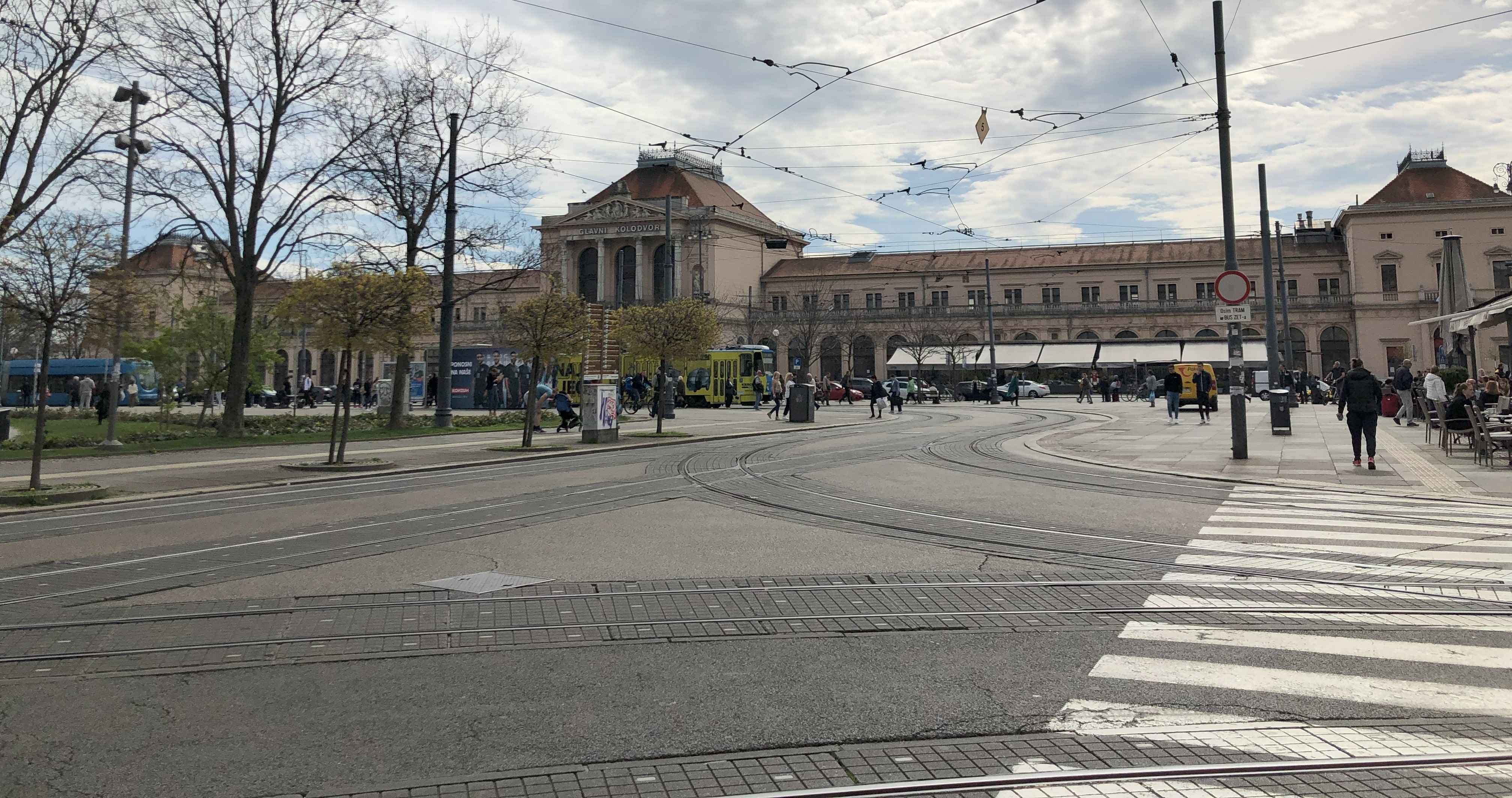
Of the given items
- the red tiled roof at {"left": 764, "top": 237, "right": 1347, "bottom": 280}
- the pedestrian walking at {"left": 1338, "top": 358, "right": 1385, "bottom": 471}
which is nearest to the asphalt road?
the pedestrian walking at {"left": 1338, "top": 358, "right": 1385, "bottom": 471}

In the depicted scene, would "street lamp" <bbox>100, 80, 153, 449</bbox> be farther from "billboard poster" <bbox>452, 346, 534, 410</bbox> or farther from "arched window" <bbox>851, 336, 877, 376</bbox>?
"arched window" <bbox>851, 336, 877, 376</bbox>

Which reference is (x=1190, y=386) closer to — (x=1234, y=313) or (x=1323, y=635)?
(x=1234, y=313)

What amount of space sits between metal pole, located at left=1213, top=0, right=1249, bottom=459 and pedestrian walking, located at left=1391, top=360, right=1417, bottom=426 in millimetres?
11437

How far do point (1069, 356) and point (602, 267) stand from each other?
44.4 metres

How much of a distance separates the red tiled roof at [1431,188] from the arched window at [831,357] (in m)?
46.0

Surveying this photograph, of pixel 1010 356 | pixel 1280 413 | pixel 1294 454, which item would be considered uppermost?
pixel 1010 356

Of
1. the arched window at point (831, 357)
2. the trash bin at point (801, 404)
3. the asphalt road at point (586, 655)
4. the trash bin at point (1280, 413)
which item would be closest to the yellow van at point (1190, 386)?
the trash bin at point (801, 404)

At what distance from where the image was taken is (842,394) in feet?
219

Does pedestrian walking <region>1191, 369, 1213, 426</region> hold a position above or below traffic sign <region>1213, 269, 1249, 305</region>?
below

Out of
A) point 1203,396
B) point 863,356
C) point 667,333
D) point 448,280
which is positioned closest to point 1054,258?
point 863,356

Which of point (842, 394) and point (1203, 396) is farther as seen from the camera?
point (842, 394)

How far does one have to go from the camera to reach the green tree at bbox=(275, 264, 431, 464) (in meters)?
19.7

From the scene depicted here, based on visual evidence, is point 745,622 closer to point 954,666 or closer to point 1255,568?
point 954,666

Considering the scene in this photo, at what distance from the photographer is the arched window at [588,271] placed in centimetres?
10125
